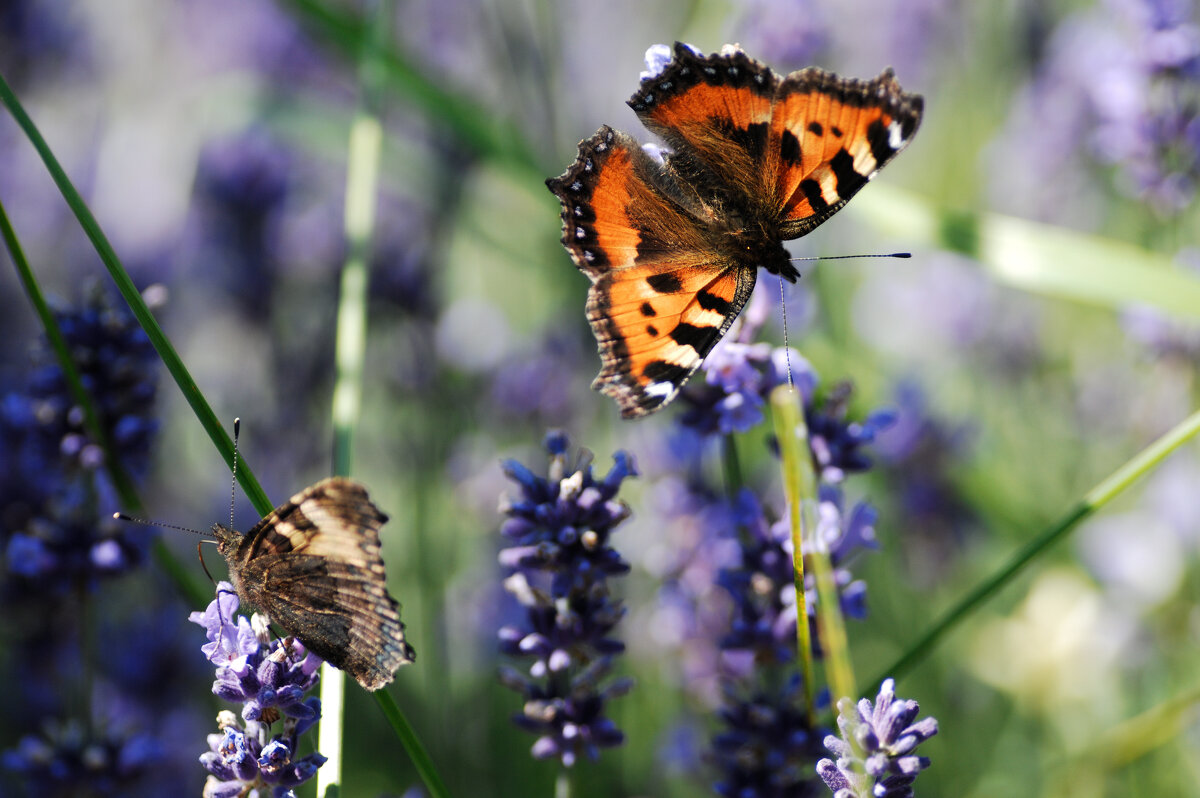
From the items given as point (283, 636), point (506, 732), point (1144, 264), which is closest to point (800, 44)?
point (1144, 264)

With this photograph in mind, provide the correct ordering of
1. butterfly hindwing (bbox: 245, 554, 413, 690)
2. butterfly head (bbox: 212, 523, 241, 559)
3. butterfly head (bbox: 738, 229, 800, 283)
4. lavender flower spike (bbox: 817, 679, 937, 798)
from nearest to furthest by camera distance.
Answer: lavender flower spike (bbox: 817, 679, 937, 798) < butterfly hindwing (bbox: 245, 554, 413, 690) < butterfly head (bbox: 212, 523, 241, 559) < butterfly head (bbox: 738, 229, 800, 283)

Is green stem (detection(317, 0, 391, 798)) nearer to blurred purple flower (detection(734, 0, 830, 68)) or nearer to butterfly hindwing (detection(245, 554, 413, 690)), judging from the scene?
butterfly hindwing (detection(245, 554, 413, 690))

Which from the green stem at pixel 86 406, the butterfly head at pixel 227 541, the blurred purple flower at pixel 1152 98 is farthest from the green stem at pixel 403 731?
the blurred purple flower at pixel 1152 98

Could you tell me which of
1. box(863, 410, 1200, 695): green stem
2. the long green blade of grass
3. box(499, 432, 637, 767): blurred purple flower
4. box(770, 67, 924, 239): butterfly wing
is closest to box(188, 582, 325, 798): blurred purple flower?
box(499, 432, 637, 767): blurred purple flower

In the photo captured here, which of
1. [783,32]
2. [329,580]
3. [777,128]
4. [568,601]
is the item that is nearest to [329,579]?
[329,580]

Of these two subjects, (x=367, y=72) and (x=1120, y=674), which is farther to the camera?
(x=1120, y=674)

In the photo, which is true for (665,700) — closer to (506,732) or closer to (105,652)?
(506,732)

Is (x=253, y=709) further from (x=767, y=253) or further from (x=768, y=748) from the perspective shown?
(x=767, y=253)
